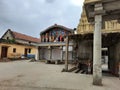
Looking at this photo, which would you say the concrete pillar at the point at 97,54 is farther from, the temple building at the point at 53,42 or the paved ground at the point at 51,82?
the temple building at the point at 53,42

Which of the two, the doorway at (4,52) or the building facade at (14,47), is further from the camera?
the building facade at (14,47)

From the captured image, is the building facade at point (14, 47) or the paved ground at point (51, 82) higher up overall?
the building facade at point (14, 47)

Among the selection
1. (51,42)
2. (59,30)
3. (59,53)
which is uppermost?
(59,30)

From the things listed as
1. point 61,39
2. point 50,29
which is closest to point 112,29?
point 61,39

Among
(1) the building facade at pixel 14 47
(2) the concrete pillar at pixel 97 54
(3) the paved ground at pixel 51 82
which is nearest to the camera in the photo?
(3) the paved ground at pixel 51 82

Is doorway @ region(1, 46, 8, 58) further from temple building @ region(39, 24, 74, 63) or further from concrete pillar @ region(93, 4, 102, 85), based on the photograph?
concrete pillar @ region(93, 4, 102, 85)

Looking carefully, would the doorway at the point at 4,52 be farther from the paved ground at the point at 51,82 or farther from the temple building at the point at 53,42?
the paved ground at the point at 51,82

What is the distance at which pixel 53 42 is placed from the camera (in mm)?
23047

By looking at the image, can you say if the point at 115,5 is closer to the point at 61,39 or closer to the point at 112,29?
the point at 112,29

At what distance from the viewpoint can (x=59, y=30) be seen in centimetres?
2414

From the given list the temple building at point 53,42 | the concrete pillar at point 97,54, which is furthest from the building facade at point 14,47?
the concrete pillar at point 97,54

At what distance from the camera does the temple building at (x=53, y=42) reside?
23.0 m

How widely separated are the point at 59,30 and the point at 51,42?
2.56 metres

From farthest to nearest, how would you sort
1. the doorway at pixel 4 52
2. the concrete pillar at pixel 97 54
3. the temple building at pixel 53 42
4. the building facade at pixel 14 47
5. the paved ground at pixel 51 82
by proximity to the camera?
1. the building facade at pixel 14 47
2. the doorway at pixel 4 52
3. the temple building at pixel 53 42
4. the concrete pillar at pixel 97 54
5. the paved ground at pixel 51 82
